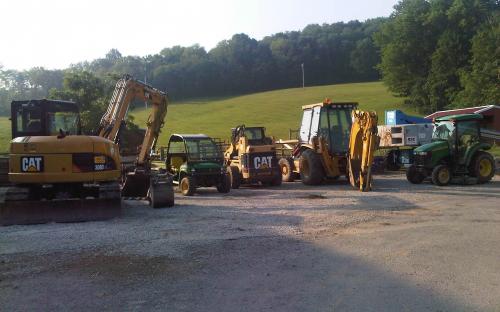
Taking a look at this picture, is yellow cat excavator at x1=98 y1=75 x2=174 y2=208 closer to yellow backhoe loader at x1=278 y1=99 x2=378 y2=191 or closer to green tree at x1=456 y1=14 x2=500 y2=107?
yellow backhoe loader at x1=278 y1=99 x2=378 y2=191

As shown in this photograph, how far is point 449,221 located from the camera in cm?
1025

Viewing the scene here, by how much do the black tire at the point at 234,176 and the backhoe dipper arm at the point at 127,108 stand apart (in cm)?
304

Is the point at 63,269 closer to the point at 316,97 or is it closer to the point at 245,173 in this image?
the point at 245,173

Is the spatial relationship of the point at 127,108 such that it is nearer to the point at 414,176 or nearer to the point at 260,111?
the point at 414,176

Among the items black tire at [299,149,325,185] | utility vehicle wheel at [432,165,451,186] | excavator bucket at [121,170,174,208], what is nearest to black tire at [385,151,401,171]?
utility vehicle wheel at [432,165,451,186]

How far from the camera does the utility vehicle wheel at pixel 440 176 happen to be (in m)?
16.7

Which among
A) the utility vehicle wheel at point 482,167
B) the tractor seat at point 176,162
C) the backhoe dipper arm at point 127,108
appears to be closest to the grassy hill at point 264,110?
the tractor seat at point 176,162

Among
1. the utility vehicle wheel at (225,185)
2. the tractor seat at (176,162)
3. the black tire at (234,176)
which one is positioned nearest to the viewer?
the utility vehicle wheel at (225,185)

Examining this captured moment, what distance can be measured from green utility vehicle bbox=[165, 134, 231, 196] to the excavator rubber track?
472 centimetres

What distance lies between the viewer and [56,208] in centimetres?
1062

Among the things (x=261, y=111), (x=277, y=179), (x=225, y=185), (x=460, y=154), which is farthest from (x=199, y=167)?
(x=261, y=111)

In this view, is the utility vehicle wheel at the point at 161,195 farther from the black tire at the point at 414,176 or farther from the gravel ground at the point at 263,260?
the black tire at the point at 414,176

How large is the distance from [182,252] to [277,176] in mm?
10572

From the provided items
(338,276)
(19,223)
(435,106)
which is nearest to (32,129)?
(19,223)
